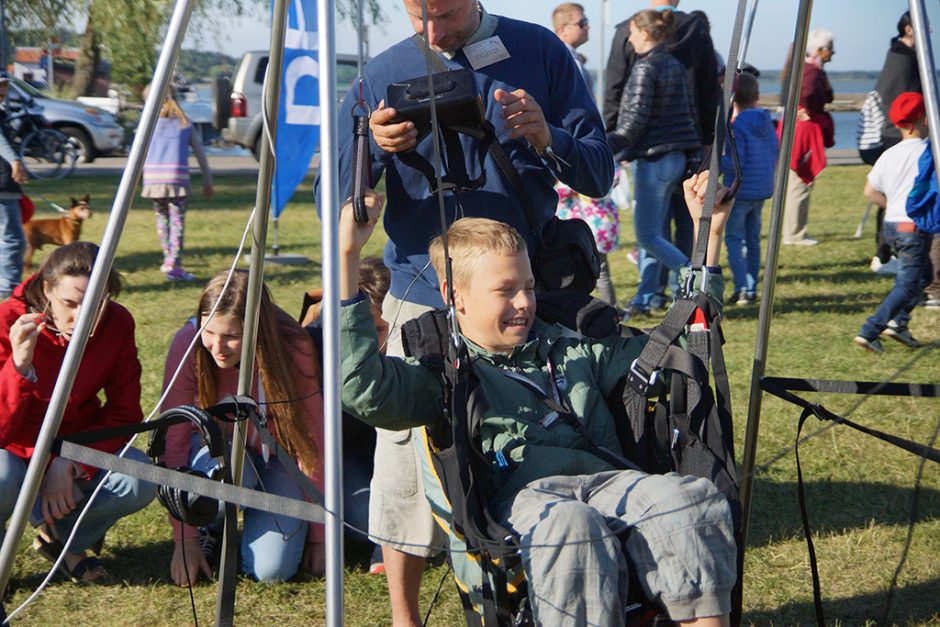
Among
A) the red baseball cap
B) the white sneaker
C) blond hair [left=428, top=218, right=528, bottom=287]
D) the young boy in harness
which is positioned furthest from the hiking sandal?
the white sneaker

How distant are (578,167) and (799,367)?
3227 millimetres

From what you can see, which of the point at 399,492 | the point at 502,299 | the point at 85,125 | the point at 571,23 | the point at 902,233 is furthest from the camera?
the point at 85,125

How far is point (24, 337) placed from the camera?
8.91ft

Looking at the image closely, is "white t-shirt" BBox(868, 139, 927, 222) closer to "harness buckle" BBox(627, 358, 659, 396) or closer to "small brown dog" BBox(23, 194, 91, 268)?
"harness buckle" BBox(627, 358, 659, 396)

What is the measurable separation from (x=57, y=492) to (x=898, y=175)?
4.40 metres

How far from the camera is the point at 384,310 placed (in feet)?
9.12

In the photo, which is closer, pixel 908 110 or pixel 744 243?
pixel 908 110

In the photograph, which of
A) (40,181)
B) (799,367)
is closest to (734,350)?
(799,367)

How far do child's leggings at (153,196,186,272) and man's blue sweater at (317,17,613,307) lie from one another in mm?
5616

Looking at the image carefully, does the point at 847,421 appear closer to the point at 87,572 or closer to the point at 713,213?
the point at 713,213

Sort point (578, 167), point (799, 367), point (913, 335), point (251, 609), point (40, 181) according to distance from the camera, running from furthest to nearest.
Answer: point (40, 181), point (913, 335), point (799, 367), point (251, 609), point (578, 167)

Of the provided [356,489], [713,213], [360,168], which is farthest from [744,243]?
A: [360,168]

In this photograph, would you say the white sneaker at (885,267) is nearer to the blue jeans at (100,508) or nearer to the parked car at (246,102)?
the blue jeans at (100,508)

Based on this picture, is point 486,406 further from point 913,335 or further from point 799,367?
point 913,335
